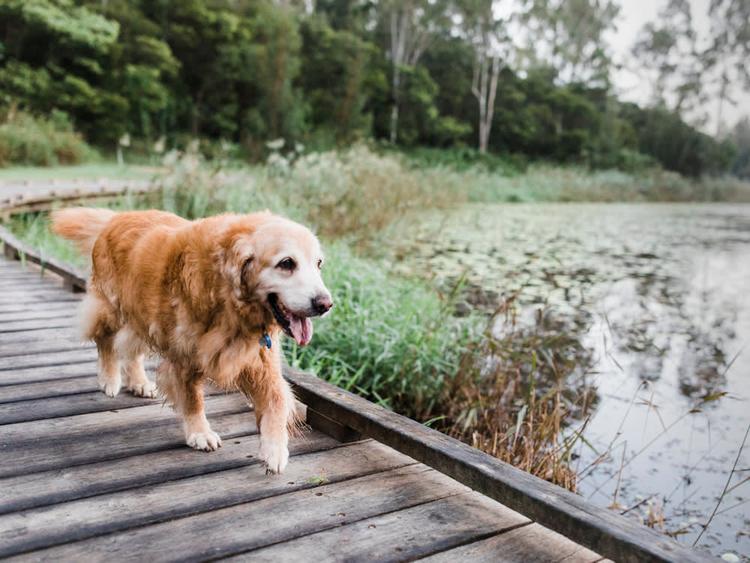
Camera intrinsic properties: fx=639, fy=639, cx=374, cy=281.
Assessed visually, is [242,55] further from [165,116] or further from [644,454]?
[644,454]

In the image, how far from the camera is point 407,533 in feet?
5.99

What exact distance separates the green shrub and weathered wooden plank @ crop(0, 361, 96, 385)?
597 inches

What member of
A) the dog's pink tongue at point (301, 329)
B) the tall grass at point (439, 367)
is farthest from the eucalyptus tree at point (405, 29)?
the dog's pink tongue at point (301, 329)

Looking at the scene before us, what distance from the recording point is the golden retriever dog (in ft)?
6.96

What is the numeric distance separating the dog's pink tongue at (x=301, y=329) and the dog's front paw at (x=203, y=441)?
0.55 meters

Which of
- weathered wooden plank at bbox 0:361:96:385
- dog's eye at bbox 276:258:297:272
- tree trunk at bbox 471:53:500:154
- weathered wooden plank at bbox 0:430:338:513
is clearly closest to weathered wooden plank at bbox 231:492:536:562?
weathered wooden plank at bbox 0:430:338:513

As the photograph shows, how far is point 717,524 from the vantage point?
128 inches

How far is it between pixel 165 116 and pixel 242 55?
3.91 m

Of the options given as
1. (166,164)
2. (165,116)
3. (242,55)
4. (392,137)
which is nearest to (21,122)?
(165,116)

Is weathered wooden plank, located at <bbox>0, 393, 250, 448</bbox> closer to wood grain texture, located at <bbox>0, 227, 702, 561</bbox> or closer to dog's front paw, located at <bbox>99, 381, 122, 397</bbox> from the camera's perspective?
wood grain texture, located at <bbox>0, 227, 702, 561</bbox>

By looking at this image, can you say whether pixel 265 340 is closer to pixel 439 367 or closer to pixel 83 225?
pixel 83 225

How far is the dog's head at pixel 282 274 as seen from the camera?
2.07 meters

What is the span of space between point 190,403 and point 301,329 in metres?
0.58

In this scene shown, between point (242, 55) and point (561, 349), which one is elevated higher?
point (242, 55)
